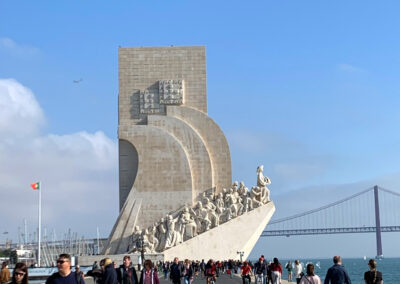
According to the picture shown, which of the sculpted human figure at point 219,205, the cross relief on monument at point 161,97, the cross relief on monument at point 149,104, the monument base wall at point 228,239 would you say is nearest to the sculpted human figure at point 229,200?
the sculpted human figure at point 219,205

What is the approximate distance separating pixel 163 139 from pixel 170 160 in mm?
847

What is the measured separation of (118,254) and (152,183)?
2957 millimetres

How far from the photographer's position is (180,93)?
26.4 meters

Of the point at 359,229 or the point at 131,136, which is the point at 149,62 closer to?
the point at 131,136

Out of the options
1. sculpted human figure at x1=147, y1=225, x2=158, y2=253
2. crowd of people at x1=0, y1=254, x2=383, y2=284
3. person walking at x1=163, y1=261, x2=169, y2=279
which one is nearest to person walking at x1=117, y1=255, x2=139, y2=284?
crowd of people at x1=0, y1=254, x2=383, y2=284

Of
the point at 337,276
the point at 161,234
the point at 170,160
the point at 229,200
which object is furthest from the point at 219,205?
the point at 337,276

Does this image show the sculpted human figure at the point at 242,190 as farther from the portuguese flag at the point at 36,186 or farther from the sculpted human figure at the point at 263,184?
the portuguese flag at the point at 36,186

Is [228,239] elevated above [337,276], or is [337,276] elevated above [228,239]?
[228,239]

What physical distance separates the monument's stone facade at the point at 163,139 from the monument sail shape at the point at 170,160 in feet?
0.12

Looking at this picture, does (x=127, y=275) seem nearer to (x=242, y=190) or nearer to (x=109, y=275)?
(x=109, y=275)

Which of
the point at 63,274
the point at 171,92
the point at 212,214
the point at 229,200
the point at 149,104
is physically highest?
the point at 171,92

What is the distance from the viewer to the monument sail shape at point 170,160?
2461 cm

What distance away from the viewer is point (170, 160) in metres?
25.7

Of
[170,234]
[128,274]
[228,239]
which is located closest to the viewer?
[128,274]
